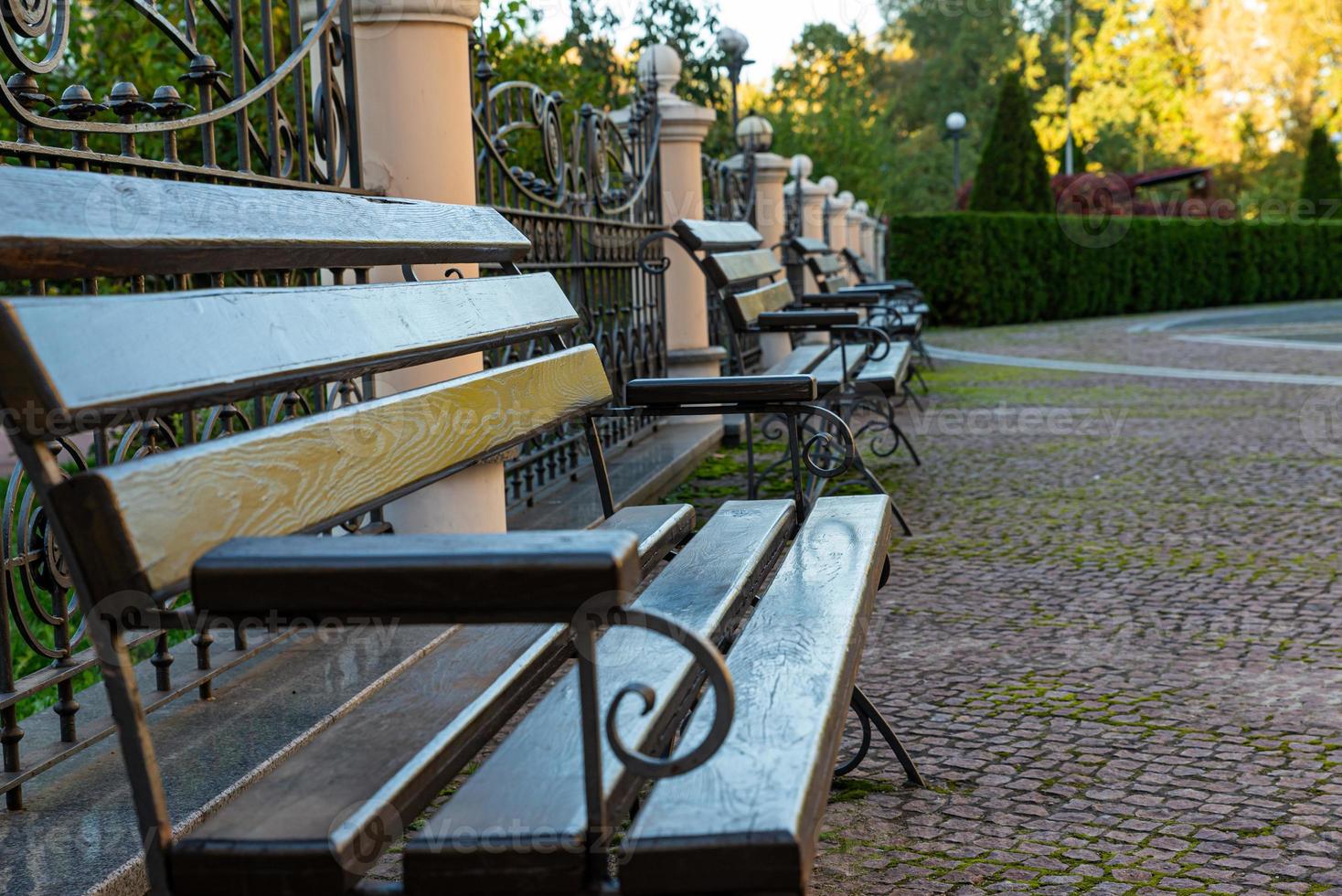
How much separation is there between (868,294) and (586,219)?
77.7 inches

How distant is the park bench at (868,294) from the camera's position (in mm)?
7516

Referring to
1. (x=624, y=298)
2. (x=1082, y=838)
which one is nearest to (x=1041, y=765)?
(x=1082, y=838)

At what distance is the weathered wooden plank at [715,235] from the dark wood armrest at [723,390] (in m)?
2.51

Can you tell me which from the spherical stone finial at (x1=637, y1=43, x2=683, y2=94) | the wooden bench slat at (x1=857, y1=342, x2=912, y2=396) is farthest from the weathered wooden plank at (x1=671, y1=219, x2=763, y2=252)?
the spherical stone finial at (x1=637, y1=43, x2=683, y2=94)

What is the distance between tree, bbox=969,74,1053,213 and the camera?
29109 mm

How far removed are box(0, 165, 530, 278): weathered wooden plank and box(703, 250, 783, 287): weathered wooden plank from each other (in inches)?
110

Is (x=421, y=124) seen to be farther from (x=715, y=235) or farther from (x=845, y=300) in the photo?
(x=845, y=300)

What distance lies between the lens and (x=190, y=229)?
1763 millimetres

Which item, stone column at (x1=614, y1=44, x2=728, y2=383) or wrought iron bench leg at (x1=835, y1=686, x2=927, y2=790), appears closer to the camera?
wrought iron bench leg at (x1=835, y1=686, x2=927, y2=790)

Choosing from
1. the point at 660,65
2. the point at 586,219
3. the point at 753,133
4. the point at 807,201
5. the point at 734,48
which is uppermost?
the point at 734,48

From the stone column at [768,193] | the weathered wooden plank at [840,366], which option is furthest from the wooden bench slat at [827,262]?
the weathered wooden plank at [840,366]

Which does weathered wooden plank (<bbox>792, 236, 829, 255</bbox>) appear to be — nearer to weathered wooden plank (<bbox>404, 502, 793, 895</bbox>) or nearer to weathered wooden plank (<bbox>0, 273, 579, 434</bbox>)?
weathered wooden plank (<bbox>0, 273, 579, 434</bbox>)

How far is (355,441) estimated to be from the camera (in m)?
1.85

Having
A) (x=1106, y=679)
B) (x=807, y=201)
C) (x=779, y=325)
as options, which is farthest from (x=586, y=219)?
(x=807, y=201)
